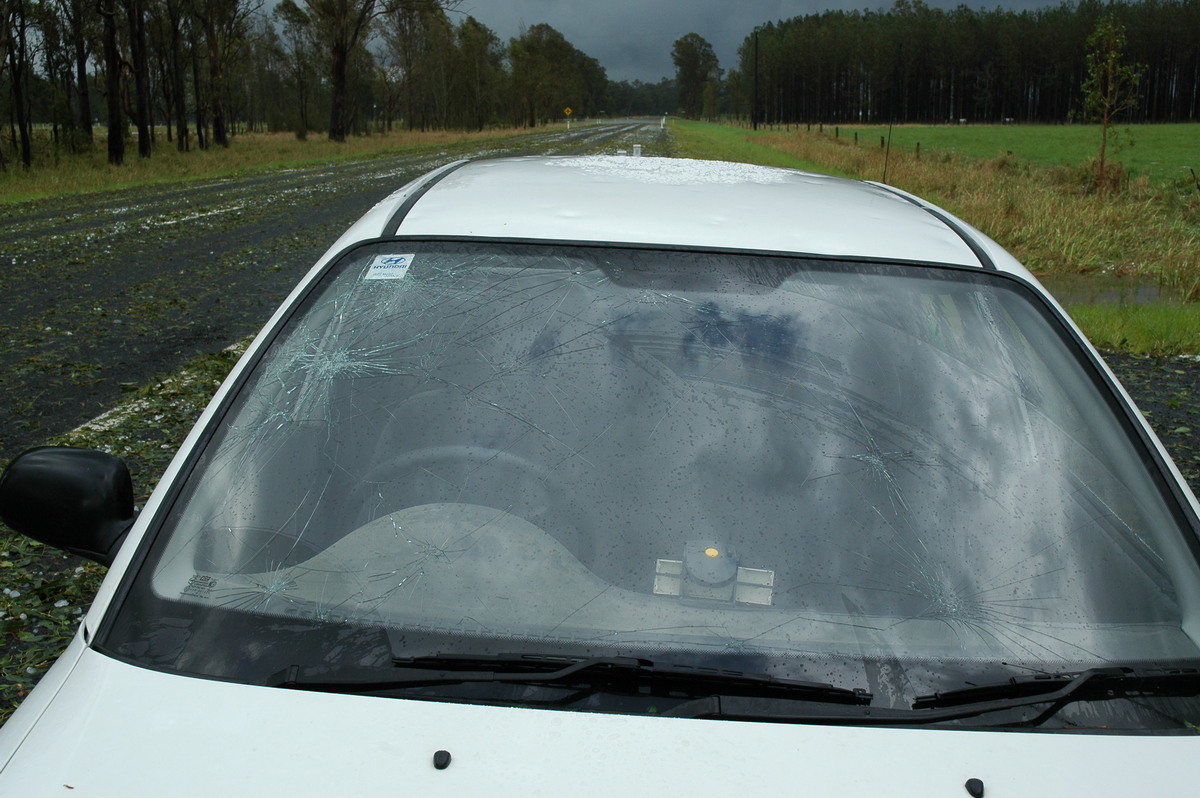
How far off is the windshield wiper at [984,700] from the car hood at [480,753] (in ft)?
0.12

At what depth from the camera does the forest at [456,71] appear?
4019 cm

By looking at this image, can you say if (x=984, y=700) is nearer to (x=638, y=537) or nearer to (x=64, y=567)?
(x=638, y=537)

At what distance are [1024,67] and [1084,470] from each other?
139287mm

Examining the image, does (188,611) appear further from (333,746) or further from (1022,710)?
(1022,710)

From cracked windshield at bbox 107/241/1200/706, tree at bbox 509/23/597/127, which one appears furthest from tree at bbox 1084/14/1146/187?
tree at bbox 509/23/597/127

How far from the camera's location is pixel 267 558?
1.68 m

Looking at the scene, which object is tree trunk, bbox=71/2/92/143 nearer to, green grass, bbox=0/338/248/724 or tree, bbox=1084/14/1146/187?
tree, bbox=1084/14/1146/187

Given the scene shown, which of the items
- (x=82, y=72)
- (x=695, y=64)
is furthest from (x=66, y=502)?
(x=695, y=64)

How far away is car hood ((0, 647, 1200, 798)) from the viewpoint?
1220 millimetres

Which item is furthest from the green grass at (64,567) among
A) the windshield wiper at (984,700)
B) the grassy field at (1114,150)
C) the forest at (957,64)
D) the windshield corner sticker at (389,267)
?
the forest at (957,64)

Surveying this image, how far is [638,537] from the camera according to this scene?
170cm

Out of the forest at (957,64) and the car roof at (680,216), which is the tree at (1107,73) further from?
the forest at (957,64)

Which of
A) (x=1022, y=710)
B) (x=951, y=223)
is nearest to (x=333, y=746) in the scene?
(x=1022, y=710)

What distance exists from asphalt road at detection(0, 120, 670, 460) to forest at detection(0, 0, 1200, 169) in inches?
413
